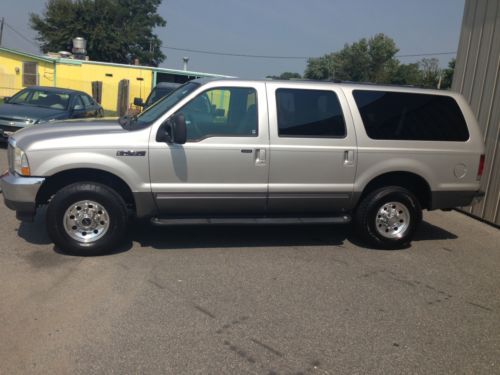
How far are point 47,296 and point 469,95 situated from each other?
24.0ft

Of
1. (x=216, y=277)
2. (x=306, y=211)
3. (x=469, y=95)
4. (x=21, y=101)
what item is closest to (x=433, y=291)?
(x=306, y=211)

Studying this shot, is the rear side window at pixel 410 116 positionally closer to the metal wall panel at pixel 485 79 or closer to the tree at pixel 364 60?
the metal wall panel at pixel 485 79

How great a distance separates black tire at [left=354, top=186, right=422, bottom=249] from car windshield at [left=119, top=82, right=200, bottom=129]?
2494 mm

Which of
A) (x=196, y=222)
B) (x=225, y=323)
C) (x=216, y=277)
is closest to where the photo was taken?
(x=225, y=323)

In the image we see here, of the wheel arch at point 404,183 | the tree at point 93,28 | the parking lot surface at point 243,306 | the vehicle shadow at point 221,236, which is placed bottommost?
the parking lot surface at point 243,306

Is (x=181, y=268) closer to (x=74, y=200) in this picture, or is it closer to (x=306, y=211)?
(x=74, y=200)

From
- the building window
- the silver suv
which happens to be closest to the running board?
the silver suv

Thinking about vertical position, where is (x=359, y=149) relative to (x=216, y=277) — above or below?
above

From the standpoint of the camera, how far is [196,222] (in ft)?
17.7

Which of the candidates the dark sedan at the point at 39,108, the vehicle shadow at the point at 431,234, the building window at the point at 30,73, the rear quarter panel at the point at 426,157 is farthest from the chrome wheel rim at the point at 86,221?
the building window at the point at 30,73

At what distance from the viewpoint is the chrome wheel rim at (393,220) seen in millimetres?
6055

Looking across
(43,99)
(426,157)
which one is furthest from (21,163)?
(43,99)

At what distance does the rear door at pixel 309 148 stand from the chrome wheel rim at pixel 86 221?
6.08ft

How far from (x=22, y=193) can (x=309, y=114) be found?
3.18m
